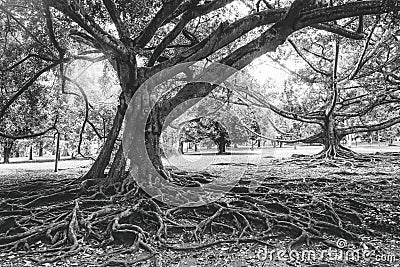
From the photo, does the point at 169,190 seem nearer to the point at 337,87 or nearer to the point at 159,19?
the point at 159,19

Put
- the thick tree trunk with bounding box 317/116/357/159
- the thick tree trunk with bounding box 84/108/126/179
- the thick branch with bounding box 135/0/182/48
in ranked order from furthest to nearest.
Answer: the thick tree trunk with bounding box 317/116/357/159
the thick tree trunk with bounding box 84/108/126/179
the thick branch with bounding box 135/0/182/48

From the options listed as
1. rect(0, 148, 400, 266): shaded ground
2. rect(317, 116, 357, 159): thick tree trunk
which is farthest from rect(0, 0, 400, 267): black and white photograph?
rect(317, 116, 357, 159): thick tree trunk

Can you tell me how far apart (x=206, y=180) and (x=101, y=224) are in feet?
11.9

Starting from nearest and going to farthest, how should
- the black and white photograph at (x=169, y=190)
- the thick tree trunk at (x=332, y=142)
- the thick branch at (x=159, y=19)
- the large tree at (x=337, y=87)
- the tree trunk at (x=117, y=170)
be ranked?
1. the black and white photograph at (x=169, y=190)
2. the thick branch at (x=159, y=19)
3. the tree trunk at (x=117, y=170)
4. the large tree at (x=337, y=87)
5. the thick tree trunk at (x=332, y=142)

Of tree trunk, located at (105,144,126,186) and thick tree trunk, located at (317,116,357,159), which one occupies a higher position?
thick tree trunk, located at (317,116,357,159)

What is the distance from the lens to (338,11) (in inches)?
219

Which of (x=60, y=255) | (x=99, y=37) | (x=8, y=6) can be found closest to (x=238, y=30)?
(x=99, y=37)

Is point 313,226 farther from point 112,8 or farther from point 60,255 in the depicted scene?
point 112,8

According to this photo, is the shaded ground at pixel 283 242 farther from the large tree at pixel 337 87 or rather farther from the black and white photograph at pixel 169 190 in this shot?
the large tree at pixel 337 87

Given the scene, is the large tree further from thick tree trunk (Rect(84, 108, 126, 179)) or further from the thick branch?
thick tree trunk (Rect(84, 108, 126, 179))

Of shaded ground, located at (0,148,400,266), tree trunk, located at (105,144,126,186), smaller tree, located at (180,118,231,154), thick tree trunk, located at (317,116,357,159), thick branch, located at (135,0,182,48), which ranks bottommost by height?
shaded ground, located at (0,148,400,266)

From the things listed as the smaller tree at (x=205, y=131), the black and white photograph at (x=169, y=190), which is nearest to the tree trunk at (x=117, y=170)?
the black and white photograph at (x=169, y=190)

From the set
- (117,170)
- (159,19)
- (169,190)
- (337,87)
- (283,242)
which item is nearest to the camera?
(283,242)

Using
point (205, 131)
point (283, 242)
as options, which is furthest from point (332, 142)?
point (205, 131)
